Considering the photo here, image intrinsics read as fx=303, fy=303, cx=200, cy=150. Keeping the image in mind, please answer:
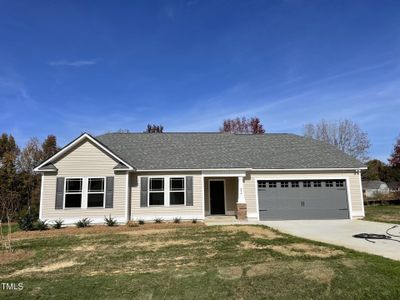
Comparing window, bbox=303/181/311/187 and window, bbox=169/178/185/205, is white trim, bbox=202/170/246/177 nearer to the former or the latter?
window, bbox=169/178/185/205

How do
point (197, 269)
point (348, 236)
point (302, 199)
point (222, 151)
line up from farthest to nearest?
1. point (222, 151)
2. point (302, 199)
3. point (348, 236)
4. point (197, 269)

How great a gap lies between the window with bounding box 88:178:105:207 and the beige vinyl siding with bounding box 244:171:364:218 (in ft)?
27.2

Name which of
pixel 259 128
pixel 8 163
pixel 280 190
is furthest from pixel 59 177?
pixel 259 128

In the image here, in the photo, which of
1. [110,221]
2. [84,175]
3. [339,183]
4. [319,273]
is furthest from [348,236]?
[84,175]

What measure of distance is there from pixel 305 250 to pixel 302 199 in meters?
9.61

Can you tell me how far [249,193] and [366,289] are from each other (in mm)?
12134

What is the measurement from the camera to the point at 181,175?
58.8ft

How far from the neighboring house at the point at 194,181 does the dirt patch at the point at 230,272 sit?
1003 cm

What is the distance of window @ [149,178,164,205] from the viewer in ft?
57.5

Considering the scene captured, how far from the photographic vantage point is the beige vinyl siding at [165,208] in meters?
17.2

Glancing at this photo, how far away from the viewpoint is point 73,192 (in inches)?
644

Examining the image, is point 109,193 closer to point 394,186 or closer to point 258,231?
point 258,231

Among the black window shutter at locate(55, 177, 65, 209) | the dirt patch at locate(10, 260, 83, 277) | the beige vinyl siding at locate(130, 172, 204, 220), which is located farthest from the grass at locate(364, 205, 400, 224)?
the black window shutter at locate(55, 177, 65, 209)

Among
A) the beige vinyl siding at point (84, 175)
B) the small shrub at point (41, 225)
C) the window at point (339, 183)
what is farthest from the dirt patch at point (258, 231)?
the small shrub at point (41, 225)
